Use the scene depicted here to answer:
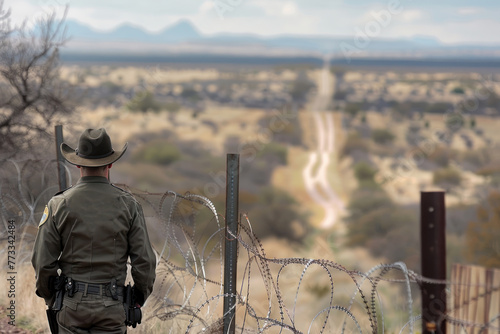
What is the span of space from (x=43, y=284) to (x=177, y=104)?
7574cm

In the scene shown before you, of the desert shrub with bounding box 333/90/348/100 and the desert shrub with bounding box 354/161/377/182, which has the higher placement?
the desert shrub with bounding box 333/90/348/100

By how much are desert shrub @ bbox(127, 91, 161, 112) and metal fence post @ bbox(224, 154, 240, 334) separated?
70.5 metres

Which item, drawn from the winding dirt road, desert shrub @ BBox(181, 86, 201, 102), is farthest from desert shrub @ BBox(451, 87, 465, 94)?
desert shrub @ BBox(181, 86, 201, 102)

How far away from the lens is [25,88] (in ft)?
49.3

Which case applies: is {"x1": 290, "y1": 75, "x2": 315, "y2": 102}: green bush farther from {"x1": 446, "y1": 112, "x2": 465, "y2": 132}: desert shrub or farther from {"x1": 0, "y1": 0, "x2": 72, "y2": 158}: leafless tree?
{"x1": 0, "y1": 0, "x2": 72, "y2": 158}: leafless tree

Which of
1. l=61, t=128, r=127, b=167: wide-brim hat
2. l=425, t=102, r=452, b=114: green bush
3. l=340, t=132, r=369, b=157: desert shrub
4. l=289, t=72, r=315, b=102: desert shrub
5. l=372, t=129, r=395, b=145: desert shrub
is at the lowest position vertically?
l=61, t=128, r=127, b=167: wide-brim hat

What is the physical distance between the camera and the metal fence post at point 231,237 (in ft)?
13.3

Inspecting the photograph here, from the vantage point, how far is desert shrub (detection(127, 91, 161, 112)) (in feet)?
245

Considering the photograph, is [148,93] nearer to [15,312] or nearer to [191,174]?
[191,174]

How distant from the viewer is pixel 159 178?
5384cm

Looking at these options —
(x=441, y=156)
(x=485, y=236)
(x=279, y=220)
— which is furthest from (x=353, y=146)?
(x=485, y=236)

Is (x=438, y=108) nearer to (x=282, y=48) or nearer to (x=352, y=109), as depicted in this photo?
(x=352, y=109)

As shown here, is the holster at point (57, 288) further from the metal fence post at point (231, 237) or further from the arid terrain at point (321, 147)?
the arid terrain at point (321, 147)

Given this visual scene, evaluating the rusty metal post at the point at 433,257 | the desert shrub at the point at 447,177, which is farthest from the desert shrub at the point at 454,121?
the rusty metal post at the point at 433,257
